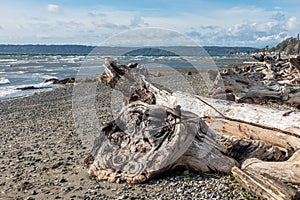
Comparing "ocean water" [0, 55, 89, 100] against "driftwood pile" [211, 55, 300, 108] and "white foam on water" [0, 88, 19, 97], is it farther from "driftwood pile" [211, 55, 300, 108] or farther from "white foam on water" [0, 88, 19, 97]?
"driftwood pile" [211, 55, 300, 108]

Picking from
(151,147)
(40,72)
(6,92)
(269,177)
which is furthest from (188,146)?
(40,72)

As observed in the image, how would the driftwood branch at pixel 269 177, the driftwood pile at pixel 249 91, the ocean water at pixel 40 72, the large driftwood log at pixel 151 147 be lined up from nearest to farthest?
the driftwood branch at pixel 269 177, the large driftwood log at pixel 151 147, the driftwood pile at pixel 249 91, the ocean water at pixel 40 72

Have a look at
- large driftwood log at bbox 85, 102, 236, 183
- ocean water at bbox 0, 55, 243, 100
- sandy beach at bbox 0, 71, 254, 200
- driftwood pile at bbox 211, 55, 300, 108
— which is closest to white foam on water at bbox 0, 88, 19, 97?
ocean water at bbox 0, 55, 243, 100

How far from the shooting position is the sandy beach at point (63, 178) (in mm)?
4715

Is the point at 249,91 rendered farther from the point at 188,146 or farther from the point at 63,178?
the point at 63,178

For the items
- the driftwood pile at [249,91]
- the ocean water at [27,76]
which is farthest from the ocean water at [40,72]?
the driftwood pile at [249,91]

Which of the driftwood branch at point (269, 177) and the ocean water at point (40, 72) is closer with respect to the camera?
the driftwood branch at point (269, 177)

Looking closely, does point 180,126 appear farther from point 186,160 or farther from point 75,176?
point 75,176

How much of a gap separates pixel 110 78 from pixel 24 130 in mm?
3202

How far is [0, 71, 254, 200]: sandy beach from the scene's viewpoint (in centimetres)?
471

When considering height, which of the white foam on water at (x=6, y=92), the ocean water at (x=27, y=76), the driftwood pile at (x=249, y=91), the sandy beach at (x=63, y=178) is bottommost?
the white foam on water at (x=6, y=92)

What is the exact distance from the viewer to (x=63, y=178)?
560 cm

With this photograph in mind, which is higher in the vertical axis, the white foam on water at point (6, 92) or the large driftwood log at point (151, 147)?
the large driftwood log at point (151, 147)

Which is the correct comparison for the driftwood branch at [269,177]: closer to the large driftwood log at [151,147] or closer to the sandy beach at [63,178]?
the sandy beach at [63,178]
